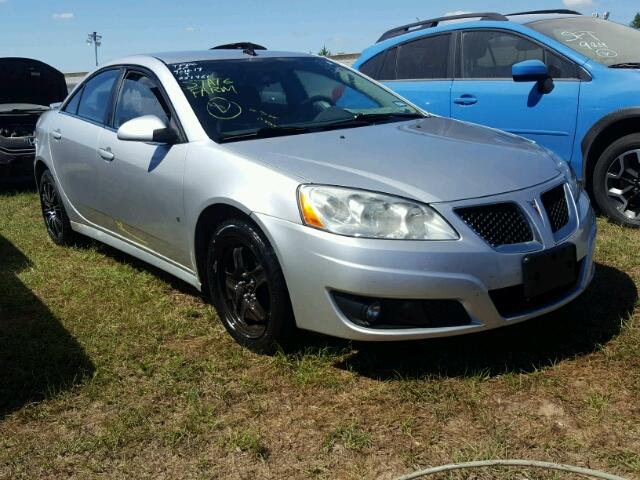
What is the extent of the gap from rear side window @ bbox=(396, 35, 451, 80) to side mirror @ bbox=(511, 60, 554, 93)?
956 mm

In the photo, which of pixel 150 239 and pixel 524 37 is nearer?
pixel 150 239

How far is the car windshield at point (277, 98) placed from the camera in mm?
3885

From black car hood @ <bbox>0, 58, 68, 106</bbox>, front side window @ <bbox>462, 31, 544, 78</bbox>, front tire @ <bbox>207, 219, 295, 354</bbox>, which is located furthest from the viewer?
black car hood @ <bbox>0, 58, 68, 106</bbox>

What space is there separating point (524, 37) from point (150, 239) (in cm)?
352

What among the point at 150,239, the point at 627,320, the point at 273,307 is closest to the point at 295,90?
the point at 150,239

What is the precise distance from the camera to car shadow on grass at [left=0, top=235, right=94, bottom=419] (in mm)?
3297

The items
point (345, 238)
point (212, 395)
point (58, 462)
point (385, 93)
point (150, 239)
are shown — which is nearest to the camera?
point (58, 462)

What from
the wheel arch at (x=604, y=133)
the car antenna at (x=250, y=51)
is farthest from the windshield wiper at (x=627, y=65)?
the car antenna at (x=250, y=51)

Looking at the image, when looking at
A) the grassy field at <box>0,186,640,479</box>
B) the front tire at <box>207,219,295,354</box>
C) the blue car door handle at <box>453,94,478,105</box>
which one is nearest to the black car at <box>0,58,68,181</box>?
the grassy field at <box>0,186,640,479</box>

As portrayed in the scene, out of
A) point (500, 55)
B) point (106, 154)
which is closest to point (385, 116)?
point (106, 154)

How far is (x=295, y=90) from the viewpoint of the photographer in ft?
14.0

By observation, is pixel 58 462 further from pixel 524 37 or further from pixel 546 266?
pixel 524 37

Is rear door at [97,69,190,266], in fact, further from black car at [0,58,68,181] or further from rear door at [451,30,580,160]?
black car at [0,58,68,181]

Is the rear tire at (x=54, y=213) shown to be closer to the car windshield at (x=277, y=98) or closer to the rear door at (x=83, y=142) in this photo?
the rear door at (x=83, y=142)
